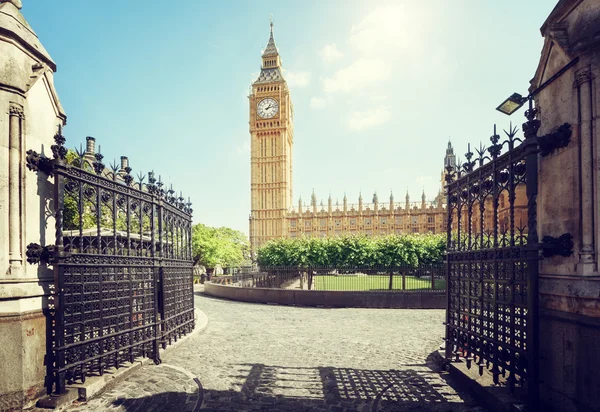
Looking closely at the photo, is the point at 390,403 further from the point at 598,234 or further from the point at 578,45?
the point at 578,45

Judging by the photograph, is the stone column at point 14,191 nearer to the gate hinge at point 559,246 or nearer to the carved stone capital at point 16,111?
the carved stone capital at point 16,111

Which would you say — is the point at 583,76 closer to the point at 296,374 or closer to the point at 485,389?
the point at 485,389

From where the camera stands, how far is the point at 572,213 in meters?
4.35

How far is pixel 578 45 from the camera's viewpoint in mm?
4266

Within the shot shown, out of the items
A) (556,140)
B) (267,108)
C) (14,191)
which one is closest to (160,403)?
(14,191)

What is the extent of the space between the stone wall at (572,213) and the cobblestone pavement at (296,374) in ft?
5.01

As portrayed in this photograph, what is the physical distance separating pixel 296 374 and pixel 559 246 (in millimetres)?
4943

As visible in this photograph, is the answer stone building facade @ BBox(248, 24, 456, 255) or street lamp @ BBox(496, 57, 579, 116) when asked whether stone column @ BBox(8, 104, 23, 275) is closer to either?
street lamp @ BBox(496, 57, 579, 116)

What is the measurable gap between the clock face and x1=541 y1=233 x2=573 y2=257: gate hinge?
77843 mm

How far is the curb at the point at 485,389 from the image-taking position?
15.6ft

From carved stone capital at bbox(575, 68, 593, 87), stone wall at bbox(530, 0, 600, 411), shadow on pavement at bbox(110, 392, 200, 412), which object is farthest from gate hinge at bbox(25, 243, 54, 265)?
carved stone capital at bbox(575, 68, 593, 87)

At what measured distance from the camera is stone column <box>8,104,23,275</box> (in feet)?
16.5

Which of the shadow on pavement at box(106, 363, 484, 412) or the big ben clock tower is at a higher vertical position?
the big ben clock tower

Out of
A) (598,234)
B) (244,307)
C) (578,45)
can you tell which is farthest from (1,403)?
(244,307)
